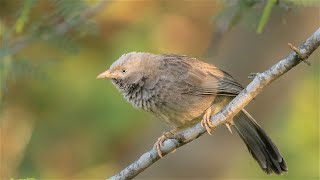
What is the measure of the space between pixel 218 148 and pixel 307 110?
1.03 meters

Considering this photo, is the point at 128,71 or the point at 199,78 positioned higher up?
the point at 128,71

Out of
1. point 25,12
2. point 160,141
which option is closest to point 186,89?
point 160,141

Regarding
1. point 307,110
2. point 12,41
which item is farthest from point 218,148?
point 12,41

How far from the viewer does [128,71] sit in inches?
224

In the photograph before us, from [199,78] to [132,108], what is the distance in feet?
10.7

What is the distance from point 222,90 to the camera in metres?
5.53

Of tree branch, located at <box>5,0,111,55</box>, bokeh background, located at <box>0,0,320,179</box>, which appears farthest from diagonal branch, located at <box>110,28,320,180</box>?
bokeh background, located at <box>0,0,320,179</box>

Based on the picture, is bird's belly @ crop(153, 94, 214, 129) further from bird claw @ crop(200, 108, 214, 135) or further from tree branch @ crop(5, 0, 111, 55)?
tree branch @ crop(5, 0, 111, 55)

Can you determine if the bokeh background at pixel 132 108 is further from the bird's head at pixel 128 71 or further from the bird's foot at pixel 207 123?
the bird's foot at pixel 207 123

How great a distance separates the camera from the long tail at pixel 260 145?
5738 millimetres

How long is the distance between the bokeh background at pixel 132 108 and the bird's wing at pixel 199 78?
99 cm

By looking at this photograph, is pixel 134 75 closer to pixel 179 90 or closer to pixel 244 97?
pixel 179 90

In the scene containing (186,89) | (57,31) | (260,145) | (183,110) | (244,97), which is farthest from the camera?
(57,31)

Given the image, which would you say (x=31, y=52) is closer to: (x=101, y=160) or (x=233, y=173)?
(x=101, y=160)
